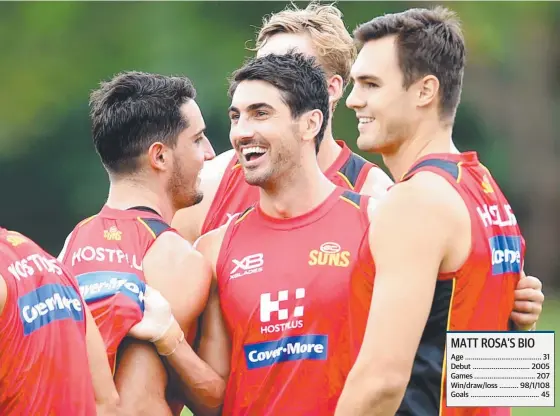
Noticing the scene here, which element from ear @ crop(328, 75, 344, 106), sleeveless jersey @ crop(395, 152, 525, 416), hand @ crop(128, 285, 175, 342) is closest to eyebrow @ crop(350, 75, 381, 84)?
sleeveless jersey @ crop(395, 152, 525, 416)

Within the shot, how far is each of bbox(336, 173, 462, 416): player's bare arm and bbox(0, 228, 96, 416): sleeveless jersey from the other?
1.00m

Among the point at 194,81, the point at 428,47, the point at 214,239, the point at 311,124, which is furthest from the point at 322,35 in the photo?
the point at 194,81

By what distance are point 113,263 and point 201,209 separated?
1.00m

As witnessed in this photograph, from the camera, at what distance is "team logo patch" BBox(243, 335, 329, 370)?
4.99 metres

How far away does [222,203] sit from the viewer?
237 inches

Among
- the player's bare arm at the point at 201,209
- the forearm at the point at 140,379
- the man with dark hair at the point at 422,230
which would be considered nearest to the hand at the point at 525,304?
the man with dark hair at the point at 422,230

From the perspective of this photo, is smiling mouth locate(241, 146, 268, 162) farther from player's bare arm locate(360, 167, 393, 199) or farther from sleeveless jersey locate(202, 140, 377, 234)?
player's bare arm locate(360, 167, 393, 199)

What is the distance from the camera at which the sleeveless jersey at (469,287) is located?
4.39 metres

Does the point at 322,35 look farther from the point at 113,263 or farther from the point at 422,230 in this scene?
the point at 422,230

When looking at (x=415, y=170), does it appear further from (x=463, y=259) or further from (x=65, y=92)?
(x=65, y=92)

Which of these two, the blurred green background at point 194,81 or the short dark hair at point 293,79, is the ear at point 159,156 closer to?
the short dark hair at point 293,79

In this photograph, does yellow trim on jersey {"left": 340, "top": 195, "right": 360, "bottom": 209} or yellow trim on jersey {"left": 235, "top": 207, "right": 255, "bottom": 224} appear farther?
yellow trim on jersey {"left": 235, "top": 207, "right": 255, "bottom": 224}

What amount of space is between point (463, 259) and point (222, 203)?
1.95m

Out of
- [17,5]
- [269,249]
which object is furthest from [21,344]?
[17,5]
